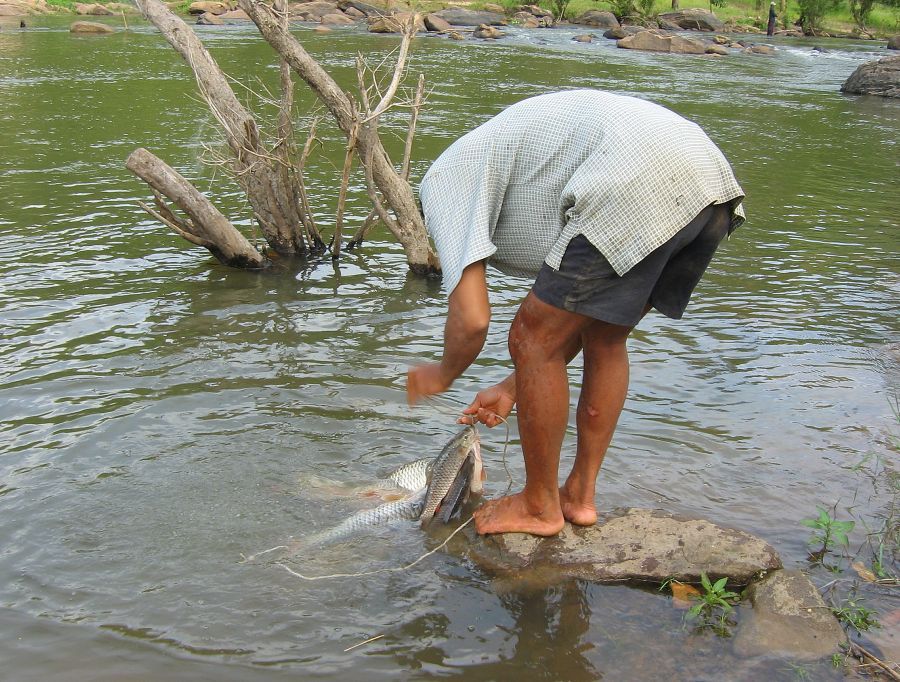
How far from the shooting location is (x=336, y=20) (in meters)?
33.4

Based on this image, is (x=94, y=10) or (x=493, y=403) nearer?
(x=493, y=403)

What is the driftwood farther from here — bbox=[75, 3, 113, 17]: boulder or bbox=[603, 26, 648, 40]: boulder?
bbox=[75, 3, 113, 17]: boulder

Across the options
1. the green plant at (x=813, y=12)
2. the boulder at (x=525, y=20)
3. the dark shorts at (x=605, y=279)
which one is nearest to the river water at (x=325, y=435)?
the dark shorts at (x=605, y=279)

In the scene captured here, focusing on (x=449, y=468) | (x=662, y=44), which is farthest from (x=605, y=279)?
(x=662, y=44)

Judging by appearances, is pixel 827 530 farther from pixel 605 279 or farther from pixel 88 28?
pixel 88 28

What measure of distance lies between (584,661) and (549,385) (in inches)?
39.7

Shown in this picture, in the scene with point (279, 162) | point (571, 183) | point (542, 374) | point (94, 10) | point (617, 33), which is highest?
point (94, 10)

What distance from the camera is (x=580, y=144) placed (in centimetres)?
302

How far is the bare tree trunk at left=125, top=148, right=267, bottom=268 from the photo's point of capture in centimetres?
726

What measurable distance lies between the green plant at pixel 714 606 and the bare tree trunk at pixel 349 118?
4450 mm

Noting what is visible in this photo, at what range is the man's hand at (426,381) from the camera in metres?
3.23

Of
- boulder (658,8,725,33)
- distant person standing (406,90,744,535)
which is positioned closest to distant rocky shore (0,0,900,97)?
boulder (658,8,725,33)

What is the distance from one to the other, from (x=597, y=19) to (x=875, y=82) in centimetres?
1959

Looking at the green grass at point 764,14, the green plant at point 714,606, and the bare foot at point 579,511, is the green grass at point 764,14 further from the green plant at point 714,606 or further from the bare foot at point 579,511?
the green plant at point 714,606
